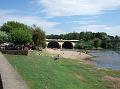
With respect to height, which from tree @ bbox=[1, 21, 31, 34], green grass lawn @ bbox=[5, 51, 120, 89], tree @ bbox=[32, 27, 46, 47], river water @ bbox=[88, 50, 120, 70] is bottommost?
river water @ bbox=[88, 50, 120, 70]

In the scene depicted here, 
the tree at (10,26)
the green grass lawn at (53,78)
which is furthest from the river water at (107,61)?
the tree at (10,26)

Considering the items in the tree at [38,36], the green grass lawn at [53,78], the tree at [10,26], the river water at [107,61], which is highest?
the tree at [10,26]

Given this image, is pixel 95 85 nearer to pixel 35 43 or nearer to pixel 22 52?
pixel 22 52

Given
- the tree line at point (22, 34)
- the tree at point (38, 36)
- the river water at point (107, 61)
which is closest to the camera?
the river water at point (107, 61)

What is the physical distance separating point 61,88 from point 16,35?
7230 centimetres

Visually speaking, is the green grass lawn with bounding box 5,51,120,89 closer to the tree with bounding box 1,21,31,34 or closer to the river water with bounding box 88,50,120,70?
the river water with bounding box 88,50,120,70

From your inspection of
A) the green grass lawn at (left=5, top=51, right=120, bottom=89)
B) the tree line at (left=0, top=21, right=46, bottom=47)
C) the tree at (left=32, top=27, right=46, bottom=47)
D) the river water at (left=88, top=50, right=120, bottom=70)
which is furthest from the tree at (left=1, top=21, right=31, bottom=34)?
the green grass lawn at (left=5, top=51, right=120, bottom=89)

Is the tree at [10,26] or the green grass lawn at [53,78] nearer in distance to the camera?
the green grass lawn at [53,78]

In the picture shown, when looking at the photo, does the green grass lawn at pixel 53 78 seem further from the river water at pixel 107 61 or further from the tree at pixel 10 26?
the tree at pixel 10 26

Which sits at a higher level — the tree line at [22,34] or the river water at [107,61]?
the tree line at [22,34]

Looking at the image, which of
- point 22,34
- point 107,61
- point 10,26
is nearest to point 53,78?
point 22,34

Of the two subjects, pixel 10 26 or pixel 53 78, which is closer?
pixel 53 78

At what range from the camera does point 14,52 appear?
71.5 meters

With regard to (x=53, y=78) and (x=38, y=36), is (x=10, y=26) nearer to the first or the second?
(x=38, y=36)
